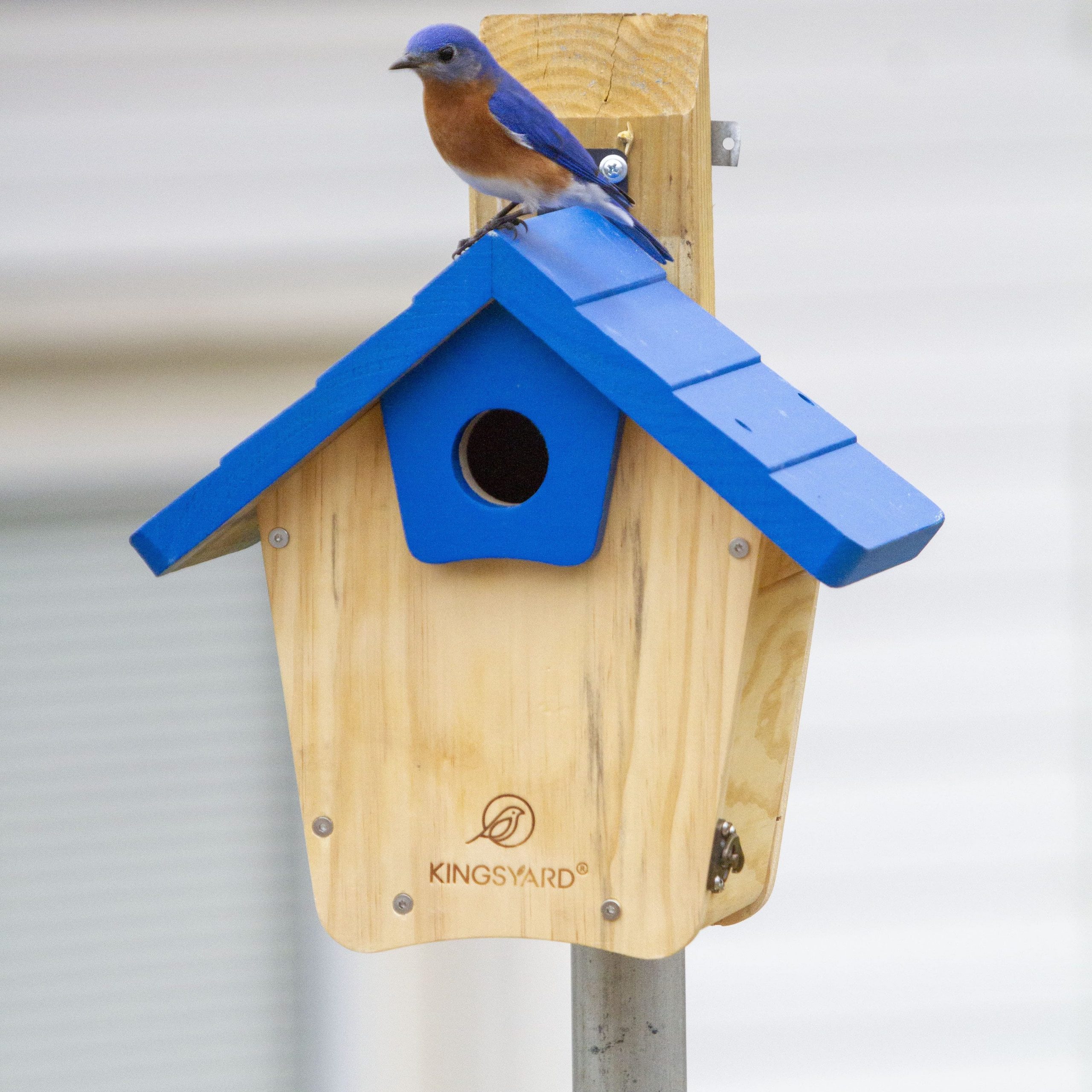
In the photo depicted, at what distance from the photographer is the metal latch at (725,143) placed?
1.64m

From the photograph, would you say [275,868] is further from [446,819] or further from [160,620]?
[446,819]

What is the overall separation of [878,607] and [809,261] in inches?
28.9

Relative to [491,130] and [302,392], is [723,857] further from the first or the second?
[302,392]

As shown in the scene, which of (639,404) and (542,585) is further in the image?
(542,585)

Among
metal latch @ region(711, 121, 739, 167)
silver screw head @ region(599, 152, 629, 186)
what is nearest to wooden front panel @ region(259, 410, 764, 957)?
silver screw head @ region(599, 152, 629, 186)

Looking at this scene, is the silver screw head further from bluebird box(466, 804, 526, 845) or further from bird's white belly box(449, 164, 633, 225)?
bluebird box(466, 804, 526, 845)

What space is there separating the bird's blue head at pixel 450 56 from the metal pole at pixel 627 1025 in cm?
94

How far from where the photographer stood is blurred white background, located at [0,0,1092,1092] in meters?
2.81

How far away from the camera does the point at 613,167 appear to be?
4.98 ft

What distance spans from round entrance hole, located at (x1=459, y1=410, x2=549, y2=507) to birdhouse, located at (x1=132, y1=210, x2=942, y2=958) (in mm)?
56

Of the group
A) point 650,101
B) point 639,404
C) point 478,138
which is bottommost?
point 639,404

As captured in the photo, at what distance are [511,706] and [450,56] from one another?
66 centimetres

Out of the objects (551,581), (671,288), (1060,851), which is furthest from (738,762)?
(1060,851)

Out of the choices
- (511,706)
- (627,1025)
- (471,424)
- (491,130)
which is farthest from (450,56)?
(627,1025)
